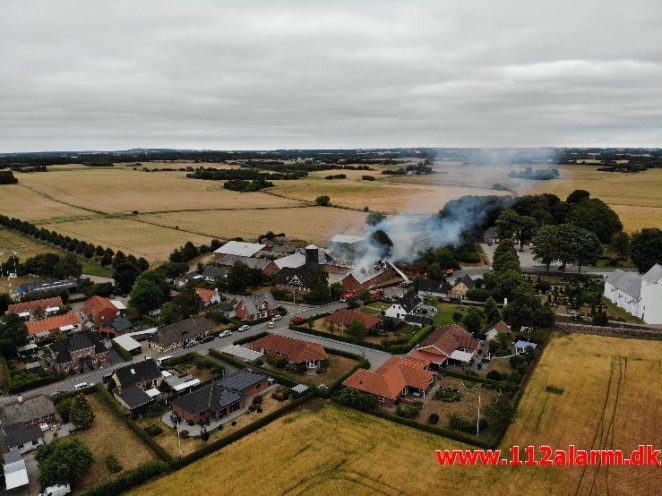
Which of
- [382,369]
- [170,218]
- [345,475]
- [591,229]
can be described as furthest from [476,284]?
[170,218]

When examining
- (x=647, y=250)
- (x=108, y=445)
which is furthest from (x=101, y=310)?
(x=647, y=250)

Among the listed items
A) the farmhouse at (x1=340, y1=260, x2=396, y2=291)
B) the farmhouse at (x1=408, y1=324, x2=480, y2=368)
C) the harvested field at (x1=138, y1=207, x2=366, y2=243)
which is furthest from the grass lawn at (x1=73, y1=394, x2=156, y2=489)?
the harvested field at (x1=138, y1=207, x2=366, y2=243)

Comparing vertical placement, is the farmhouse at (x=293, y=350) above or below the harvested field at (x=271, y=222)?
below

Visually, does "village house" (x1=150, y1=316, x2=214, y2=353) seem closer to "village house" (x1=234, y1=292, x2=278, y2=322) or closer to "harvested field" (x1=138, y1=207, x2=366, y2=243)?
"village house" (x1=234, y1=292, x2=278, y2=322)

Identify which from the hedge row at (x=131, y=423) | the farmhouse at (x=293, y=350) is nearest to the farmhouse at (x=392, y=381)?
the farmhouse at (x=293, y=350)

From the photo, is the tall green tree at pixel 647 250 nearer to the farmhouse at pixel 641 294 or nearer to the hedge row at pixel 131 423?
the farmhouse at pixel 641 294

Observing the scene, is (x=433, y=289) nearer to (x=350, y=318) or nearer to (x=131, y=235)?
(x=350, y=318)
